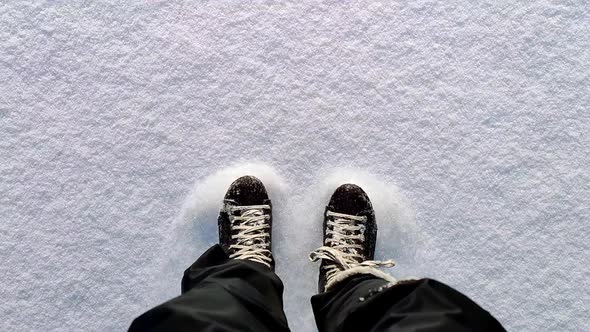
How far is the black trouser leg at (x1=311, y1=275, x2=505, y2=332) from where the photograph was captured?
0.58 metres

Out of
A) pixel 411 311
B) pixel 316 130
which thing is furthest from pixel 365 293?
pixel 316 130

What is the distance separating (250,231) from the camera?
894 millimetres

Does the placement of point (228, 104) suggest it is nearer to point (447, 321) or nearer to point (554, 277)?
point (447, 321)

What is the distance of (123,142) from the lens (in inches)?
35.7

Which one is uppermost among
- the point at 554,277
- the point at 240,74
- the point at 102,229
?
the point at 240,74

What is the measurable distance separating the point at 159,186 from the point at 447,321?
56cm

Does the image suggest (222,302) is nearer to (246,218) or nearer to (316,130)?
(246,218)

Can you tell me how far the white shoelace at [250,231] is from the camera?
2.91 ft

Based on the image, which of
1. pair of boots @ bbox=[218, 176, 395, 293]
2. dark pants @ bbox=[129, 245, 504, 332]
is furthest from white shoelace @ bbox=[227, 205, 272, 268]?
dark pants @ bbox=[129, 245, 504, 332]

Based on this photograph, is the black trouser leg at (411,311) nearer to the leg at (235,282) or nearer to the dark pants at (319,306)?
the dark pants at (319,306)

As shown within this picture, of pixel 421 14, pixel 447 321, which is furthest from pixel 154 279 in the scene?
pixel 421 14

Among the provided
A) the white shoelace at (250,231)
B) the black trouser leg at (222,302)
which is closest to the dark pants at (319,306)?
the black trouser leg at (222,302)

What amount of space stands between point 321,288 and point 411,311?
11.2 inches

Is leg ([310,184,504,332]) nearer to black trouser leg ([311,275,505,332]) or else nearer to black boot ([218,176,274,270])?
black trouser leg ([311,275,505,332])
